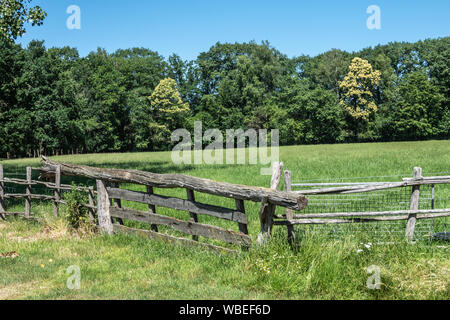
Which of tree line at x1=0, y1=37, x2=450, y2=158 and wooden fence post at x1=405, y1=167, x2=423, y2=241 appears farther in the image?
tree line at x1=0, y1=37, x2=450, y2=158

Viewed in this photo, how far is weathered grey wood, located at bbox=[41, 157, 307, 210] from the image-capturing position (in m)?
6.10

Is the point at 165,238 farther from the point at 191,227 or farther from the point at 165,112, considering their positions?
the point at 165,112

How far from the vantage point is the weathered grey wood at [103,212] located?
8.80 m

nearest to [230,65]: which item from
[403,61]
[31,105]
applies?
[403,61]

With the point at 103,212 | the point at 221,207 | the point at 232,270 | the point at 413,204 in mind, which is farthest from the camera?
the point at 103,212

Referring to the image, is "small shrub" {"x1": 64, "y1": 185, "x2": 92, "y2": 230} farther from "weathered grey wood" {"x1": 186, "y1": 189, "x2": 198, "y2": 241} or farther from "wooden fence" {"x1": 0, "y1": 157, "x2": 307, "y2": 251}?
"weathered grey wood" {"x1": 186, "y1": 189, "x2": 198, "y2": 241}

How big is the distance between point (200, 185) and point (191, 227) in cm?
92

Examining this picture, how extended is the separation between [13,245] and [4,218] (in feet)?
11.5

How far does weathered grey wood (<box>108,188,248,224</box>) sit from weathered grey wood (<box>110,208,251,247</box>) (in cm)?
24

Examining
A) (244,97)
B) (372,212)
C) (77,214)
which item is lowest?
(77,214)

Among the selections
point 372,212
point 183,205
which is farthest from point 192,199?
point 372,212

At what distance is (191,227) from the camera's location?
7422mm

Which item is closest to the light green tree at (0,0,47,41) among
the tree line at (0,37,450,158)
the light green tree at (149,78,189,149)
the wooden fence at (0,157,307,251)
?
the wooden fence at (0,157,307,251)
